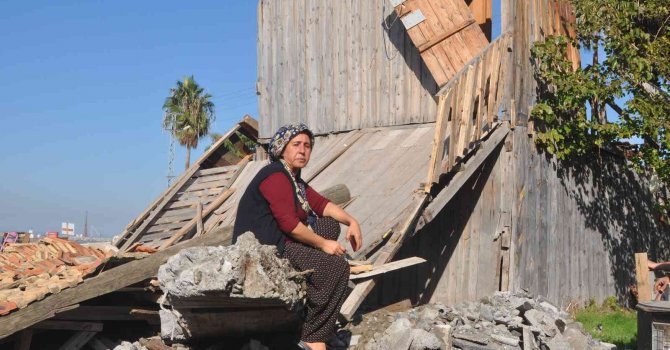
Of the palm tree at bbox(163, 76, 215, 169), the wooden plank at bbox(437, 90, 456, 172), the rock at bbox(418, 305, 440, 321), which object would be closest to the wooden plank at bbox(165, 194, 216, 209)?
the wooden plank at bbox(437, 90, 456, 172)

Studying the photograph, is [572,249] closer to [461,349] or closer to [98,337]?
[461,349]

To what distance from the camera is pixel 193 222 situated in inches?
455

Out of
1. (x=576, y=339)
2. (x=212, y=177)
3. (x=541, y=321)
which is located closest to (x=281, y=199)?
(x=576, y=339)

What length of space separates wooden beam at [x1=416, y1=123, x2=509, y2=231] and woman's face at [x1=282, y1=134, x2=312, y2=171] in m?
3.46

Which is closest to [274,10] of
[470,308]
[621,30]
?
[621,30]

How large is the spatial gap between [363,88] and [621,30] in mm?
4080

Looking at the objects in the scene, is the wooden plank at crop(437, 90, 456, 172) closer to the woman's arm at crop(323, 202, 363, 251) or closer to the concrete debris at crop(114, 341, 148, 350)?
the woman's arm at crop(323, 202, 363, 251)

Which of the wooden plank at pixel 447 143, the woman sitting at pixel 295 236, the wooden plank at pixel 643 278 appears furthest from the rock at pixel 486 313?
the woman sitting at pixel 295 236

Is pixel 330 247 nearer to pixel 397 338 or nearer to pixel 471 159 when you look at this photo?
pixel 397 338

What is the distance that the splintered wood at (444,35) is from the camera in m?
10.4

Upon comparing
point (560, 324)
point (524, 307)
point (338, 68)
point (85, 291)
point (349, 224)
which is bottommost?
point (560, 324)

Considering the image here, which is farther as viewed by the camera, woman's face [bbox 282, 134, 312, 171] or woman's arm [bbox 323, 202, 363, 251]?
woman's arm [bbox 323, 202, 363, 251]

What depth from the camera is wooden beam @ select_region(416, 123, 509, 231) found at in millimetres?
8555

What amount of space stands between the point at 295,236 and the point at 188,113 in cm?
4103
